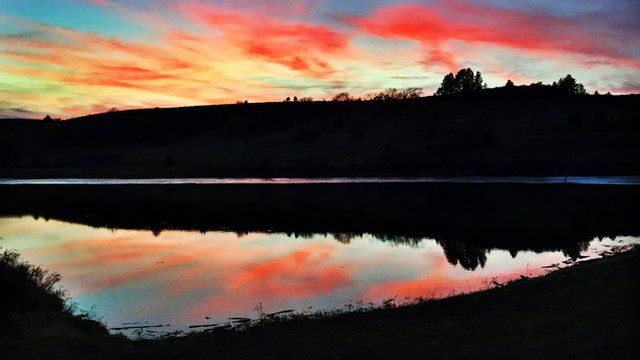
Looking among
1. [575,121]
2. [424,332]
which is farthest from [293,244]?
[575,121]

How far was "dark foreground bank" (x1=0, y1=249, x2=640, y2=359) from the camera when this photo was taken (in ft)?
42.4

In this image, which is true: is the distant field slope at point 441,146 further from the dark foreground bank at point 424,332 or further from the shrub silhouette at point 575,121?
the dark foreground bank at point 424,332

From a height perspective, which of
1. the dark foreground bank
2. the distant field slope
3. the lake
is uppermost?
the distant field slope

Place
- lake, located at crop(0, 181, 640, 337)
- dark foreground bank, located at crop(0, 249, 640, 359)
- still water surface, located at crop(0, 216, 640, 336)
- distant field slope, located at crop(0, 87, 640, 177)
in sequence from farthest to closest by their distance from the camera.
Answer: distant field slope, located at crop(0, 87, 640, 177) → lake, located at crop(0, 181, 640, 337) → still water surface, located at crop(0, 216, 640, 336) → dark foreground bank, located at crop(0, 249, 640, 359)

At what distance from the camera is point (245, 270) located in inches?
1127

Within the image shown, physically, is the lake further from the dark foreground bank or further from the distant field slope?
the distant field slope

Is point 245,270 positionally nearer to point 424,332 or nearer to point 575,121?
point 424,332

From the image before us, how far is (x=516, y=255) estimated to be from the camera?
31.6 m

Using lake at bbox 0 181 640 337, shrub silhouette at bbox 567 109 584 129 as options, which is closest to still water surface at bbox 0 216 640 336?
lake at bbox 0 181 640 337

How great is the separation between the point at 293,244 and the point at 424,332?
22650 mm

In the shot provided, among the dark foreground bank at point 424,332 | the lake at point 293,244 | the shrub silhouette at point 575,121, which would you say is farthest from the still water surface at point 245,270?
the shrub silhouette at point 575,121

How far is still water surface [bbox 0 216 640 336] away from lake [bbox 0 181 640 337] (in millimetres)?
79

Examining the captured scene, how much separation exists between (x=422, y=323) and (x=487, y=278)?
11.0 metres

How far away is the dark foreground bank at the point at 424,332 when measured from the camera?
12.9 m
